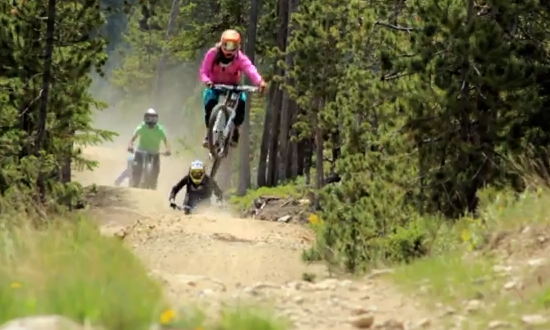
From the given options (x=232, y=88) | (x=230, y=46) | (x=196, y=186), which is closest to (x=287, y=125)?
(x=196, y=186)

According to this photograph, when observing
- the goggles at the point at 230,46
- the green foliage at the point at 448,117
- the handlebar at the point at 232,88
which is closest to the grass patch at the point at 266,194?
the handlebar at the point at 232,88

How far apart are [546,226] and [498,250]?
408 mm

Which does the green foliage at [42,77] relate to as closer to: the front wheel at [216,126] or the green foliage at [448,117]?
the front wheel at [216,126]

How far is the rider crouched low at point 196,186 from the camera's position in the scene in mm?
18031

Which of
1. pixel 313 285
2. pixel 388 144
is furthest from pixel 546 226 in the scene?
pixel 388 144

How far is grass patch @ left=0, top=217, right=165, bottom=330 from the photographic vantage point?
17.1ft

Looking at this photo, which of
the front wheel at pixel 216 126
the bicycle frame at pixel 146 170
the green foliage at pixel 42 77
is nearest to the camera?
the front wheel at pixel 216 126

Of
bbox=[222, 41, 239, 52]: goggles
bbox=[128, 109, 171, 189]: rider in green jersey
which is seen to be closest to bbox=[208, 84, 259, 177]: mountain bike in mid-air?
bbox=[222, 41, 239, 52]: goggles

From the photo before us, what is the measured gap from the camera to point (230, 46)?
14.9 m

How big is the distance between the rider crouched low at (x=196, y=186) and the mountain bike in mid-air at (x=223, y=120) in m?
2.05

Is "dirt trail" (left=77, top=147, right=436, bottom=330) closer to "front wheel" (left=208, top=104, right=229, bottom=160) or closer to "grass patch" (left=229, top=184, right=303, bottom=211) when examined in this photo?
"front wheel" (left=208, top=104, right=229, bottom=160)

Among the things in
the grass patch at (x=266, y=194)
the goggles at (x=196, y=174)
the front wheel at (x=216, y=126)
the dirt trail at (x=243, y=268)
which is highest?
the front wheel at (x=216, y=126)

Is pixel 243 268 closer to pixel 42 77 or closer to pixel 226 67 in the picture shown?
pixel 226 67

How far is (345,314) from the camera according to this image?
6.28 meters
